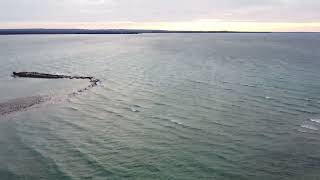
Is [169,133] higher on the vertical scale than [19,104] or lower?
higher

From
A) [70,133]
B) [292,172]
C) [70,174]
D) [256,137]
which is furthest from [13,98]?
[292,172]

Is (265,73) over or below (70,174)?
over

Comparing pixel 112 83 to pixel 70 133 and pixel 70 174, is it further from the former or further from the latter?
pixel 70 174

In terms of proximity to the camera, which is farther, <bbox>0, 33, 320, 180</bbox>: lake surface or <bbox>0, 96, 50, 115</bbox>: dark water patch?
<bbox>0, 96, 50, 115</bbox>: dark water patch

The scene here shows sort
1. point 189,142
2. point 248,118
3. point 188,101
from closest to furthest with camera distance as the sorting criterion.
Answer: point 189,142
point 248,118
point 188,101

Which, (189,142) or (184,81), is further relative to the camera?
(184,81)

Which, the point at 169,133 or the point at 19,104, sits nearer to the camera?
the point at 169,133

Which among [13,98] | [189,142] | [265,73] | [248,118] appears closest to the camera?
[189,142]

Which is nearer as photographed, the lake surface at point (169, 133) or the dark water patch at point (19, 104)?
the lake surface at point (169, 133)

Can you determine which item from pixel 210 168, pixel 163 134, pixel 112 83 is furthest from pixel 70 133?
pixel 112 83
